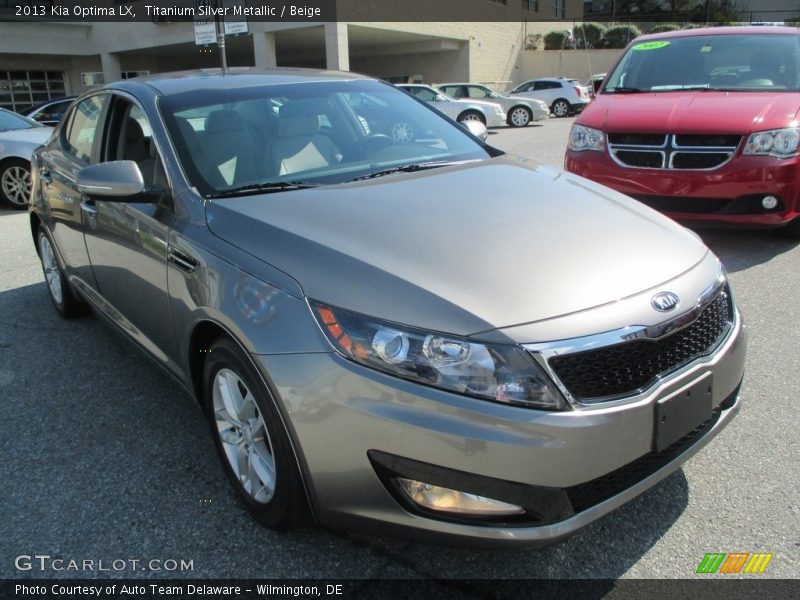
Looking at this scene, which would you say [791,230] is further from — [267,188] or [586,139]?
[267,188]

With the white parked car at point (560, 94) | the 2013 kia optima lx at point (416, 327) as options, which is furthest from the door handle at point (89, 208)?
the white parked car at point (560, 94)

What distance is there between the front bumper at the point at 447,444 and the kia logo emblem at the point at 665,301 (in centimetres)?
21

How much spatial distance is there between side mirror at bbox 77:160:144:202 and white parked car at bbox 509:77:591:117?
24772 millimetres

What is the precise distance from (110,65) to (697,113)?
33008mm

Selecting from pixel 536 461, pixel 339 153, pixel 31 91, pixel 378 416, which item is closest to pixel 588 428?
pixel 536 461

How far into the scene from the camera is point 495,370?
185 cm

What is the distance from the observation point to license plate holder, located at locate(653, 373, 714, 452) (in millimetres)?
1987

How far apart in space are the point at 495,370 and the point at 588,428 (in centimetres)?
30

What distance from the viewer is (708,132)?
516 centimetres

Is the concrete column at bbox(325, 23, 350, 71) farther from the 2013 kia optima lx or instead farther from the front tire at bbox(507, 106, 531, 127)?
the 2013 kia optima lx

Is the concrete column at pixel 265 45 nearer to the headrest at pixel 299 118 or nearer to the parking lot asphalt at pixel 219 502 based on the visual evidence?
the parking lot asphalt at pixel 219 502

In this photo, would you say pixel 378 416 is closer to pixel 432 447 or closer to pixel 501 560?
pixel 432 447

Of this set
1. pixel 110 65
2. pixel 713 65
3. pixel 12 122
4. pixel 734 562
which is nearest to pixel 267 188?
pixel 734 562

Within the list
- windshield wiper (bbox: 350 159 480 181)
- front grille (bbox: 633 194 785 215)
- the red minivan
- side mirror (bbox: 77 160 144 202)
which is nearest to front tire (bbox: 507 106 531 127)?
the red minivan
